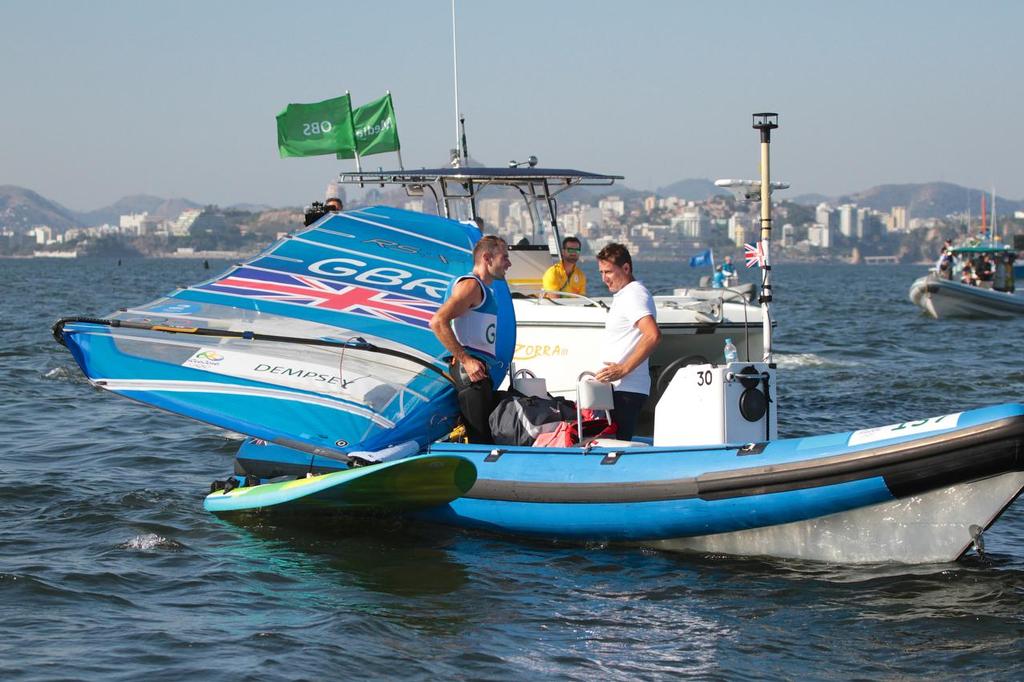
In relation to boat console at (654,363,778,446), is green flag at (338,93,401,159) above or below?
above

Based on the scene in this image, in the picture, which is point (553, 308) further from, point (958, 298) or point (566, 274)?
point (958, 298)

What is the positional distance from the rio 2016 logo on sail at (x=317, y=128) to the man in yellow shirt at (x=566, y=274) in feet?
13.1

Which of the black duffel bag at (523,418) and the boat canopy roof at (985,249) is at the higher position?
the boat canopy roof at (985,249)

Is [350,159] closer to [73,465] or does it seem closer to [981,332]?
[73,465]

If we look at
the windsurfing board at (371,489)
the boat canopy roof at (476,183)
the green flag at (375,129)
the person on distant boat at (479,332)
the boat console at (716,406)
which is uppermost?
the green flag at (375,129)

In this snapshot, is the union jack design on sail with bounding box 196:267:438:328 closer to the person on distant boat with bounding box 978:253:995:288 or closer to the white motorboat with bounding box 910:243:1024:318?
the white motorboat with bounding box 910:243:1024:318

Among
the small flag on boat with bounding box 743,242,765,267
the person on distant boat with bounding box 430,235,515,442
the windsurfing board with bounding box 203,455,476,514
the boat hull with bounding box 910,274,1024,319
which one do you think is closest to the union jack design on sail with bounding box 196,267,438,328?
the person on distant boat with bounding box 430,235,515,442

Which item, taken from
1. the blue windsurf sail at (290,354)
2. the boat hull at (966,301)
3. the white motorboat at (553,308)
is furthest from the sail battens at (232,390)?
the boat hull at (966,301)

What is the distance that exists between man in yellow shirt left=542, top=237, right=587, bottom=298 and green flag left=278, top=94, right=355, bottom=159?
3806 mm

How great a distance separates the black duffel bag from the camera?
31.1ft

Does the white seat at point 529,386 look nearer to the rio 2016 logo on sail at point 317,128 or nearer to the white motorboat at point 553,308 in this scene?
the white motorboat at point 553,308

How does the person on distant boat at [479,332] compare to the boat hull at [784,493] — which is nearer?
the boat hull at [784,493]

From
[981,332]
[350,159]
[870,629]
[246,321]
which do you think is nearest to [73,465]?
[246,321]

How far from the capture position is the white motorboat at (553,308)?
1412 cm
